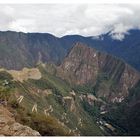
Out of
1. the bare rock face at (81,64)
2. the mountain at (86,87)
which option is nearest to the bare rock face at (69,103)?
the mountain at (86,87)

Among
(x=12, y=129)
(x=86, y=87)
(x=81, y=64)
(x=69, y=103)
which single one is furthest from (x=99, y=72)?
(x=12, y=129)

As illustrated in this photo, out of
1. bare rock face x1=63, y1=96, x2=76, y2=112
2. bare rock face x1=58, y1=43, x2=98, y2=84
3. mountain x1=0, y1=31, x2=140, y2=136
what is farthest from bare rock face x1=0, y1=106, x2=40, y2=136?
bare rock face x1=58, y1=43, x2=98, y2=84

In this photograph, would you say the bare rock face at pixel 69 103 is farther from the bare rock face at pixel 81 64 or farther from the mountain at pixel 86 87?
the bare rock face at pixel 81 64

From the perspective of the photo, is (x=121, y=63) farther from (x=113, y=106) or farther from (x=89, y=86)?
(x=113, y=106)

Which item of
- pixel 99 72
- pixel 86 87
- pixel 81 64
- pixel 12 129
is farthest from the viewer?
pixel 99 72

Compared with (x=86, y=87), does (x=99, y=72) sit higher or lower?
higher

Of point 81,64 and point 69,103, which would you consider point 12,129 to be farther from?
point 81,64

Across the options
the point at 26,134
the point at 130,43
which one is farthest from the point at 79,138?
the point at 130,43

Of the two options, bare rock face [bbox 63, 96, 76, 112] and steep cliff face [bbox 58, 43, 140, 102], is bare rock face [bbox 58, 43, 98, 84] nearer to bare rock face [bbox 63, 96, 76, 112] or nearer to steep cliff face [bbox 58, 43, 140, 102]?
steep cliff face [bbox 58, 43, 140, 102]
